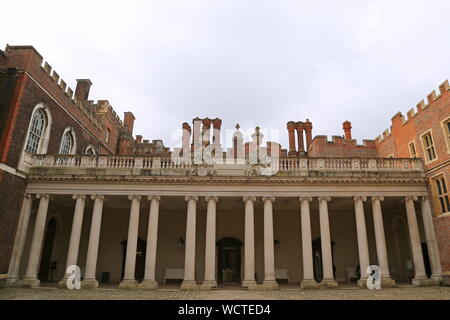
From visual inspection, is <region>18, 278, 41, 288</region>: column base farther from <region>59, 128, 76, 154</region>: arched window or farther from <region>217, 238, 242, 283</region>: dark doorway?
<region>217, 238, 242, 283</region>: dark doorway

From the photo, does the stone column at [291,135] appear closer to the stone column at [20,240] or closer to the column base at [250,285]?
the column base at [250,285]

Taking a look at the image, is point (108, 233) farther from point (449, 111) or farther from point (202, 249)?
point (449, 111)

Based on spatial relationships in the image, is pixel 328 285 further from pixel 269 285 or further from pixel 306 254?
pixel 269 285

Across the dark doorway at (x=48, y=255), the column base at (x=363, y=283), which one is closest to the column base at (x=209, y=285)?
the column base at (x=363, y=283)

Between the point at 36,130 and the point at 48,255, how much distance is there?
832 centimetres

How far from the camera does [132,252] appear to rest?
55.4 feet

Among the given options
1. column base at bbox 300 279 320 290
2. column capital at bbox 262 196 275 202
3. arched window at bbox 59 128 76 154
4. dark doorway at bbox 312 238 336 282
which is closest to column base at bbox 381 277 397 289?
column base at bbox 300 279 320 290

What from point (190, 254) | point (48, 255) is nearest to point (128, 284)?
point (190, 254)


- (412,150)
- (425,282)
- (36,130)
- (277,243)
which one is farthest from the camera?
(277,243)

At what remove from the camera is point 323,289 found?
621 inches

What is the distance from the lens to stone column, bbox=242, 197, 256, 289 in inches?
637

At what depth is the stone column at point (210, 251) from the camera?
16.1 metres

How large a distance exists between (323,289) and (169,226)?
10.9 metres

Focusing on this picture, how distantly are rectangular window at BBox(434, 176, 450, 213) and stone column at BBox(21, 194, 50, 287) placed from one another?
72.9ft
